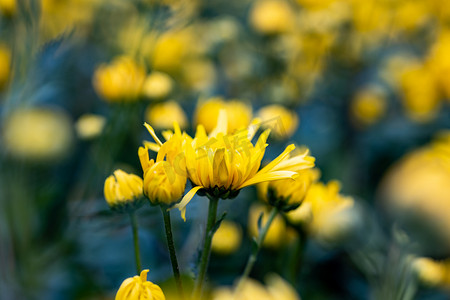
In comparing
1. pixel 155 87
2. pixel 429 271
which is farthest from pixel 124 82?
pixel 429 271

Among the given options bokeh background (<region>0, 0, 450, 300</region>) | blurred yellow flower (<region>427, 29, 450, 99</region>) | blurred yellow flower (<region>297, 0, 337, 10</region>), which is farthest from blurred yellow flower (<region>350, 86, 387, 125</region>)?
blurred yellow flower (<region>297, 0, 337, 10</region>)

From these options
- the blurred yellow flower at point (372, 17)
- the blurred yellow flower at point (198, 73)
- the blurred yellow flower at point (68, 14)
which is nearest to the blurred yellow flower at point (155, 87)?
the blurred yellow flower at point (198, 73)

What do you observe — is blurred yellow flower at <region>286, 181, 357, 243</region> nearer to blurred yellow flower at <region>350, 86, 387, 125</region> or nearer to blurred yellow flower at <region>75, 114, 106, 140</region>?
blurred yellow flower at <region>75, 114, 106, 140</region>

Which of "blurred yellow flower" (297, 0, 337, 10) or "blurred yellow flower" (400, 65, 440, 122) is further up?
"blurred yellow flower" (297, 0, 337, 10)

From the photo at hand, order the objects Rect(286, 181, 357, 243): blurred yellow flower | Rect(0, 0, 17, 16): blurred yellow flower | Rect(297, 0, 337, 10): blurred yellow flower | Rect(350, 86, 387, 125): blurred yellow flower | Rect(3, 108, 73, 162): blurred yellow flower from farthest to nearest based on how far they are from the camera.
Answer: Rect(297, 0, 337, 10): blurred yellow flower
Rect(350, 86, 387, 125): blurred yellow flower
Rect(0, 0, 17, 16): blurred yellow flower
Rect(3, 108, 73, 162): blurred yellow flower
Rect(286, 181, 357, 243): blurred yellow flower

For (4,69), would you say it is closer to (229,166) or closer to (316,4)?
(229,166)
